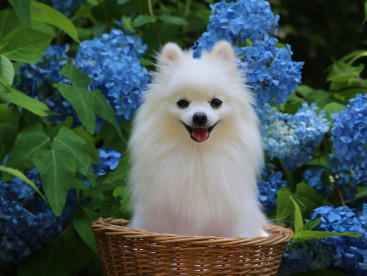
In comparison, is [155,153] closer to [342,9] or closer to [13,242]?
[13,242]

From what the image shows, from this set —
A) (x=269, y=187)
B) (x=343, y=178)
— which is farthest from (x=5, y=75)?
(x=343, y=178)

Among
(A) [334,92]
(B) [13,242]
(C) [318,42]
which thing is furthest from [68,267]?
(C) [318,42]

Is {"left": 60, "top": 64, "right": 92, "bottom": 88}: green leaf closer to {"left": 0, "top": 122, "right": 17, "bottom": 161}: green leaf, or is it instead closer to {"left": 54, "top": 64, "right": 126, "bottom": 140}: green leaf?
{"left": 54, "top": 64, "right": 126, "bottom": 140}: green leaf

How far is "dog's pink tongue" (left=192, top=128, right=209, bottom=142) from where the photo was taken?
6.25 ft

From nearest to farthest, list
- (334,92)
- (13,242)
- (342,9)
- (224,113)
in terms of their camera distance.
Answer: (224,113)
(13,242)
(334,92)
(342,9)

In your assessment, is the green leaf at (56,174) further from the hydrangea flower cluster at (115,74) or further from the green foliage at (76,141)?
the hydrangea flower cluster at (115,74)

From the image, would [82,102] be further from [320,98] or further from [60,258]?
[320,98]

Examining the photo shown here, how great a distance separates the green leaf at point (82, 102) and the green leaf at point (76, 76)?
6 cm

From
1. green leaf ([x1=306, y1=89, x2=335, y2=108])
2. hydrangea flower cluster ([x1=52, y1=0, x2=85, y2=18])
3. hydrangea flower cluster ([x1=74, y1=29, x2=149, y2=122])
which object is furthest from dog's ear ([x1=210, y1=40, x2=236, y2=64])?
hydrangea flower cluster ([x1=52, y1=0, x2=85, y2=18])

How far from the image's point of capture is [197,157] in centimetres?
201

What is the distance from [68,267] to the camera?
8.97 feet

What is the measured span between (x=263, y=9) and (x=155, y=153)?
973 millimetres

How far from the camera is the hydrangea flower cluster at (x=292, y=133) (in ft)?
8.03

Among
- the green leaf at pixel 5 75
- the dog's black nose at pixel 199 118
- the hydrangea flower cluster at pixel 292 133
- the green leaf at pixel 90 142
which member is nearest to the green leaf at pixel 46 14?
the green leaf at pixel 90 142
